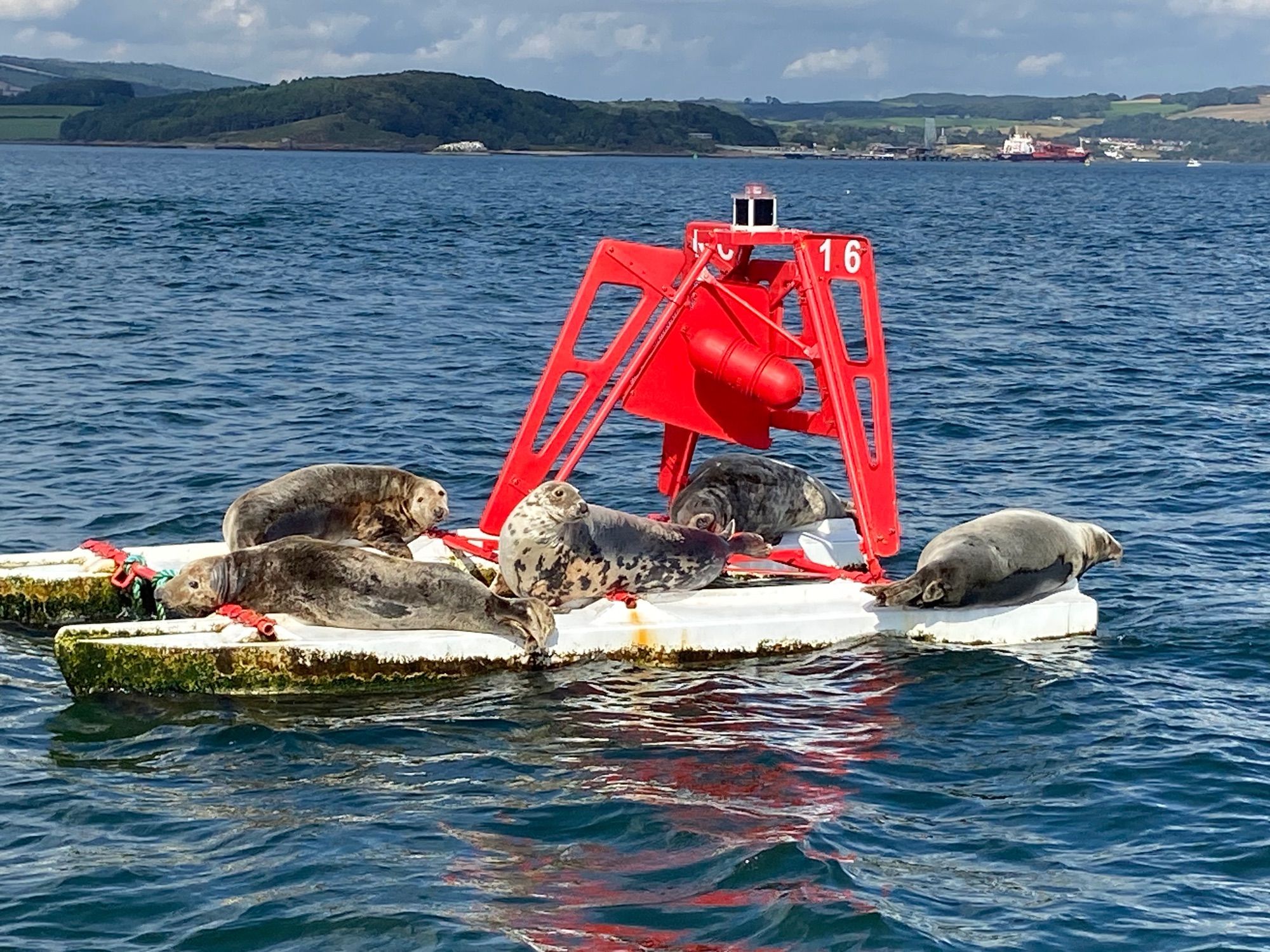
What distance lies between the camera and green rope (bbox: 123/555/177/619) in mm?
12961

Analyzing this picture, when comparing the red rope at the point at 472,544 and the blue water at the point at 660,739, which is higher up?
the red rope at the point at 472,544

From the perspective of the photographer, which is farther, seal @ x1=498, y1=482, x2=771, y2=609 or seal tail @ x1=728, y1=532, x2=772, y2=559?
seal tail @ x1=728, y1=532, x2=772, y2=559

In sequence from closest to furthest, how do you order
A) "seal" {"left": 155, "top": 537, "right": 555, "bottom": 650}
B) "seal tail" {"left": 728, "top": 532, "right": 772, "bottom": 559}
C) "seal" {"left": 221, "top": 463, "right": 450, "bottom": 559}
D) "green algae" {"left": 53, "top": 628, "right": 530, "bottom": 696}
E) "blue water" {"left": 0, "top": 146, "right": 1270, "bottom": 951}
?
"blue water" {"left": 0, "top": 146, "right": 1270, "bottom": 951}
"green algae" {"left": 53, "top": 628, "right": 530, "bottom": 696}
"seal" {"left": 155, "top": 537, "right": 555, "bottom": 650}
"seal" {"left": 221, "top": 463, "right": 450, "bottom": 559}
"seal tail" {"left": 728, "top": 532, "right": 772, "bottom": 559}

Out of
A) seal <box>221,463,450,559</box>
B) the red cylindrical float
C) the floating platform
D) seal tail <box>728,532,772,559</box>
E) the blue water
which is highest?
the red cylindrical float

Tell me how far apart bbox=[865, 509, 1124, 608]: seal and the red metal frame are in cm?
56

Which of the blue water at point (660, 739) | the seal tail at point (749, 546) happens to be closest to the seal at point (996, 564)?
the blue water at point (660, 739)

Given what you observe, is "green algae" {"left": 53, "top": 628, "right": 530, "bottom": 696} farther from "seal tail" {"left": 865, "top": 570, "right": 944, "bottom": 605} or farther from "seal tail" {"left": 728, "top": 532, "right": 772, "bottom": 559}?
"seal tail" {"left": 865, "top": 570, "right": 944, "bottom": 605}

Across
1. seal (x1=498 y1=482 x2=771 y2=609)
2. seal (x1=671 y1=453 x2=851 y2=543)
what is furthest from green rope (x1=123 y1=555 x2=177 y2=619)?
seal (x1=671 y1=453 x2=851 y2=543)

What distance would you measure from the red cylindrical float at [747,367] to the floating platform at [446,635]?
4.78ft

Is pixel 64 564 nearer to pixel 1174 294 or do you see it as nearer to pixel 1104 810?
pixel 1104 810

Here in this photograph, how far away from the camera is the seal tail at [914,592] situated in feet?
42.7

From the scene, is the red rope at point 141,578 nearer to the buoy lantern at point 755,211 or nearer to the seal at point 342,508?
the seal at point 342,508

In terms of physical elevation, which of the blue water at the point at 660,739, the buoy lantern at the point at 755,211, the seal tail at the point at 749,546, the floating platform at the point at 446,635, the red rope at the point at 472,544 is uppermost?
the buoy lantern at the point at 755,211

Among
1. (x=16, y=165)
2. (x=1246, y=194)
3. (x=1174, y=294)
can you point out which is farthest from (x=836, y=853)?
(x=16, y=165)
